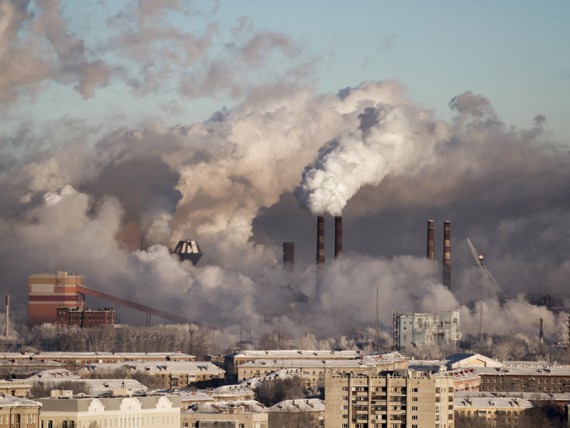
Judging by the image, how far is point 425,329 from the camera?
151000 mm

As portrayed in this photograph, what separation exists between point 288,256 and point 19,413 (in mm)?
84062

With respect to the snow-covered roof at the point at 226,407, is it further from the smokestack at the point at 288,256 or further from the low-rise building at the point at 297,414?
the smokestack at the point at 288,256

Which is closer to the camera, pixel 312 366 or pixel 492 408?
pixel 492 408

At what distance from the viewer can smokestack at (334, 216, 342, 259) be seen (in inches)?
5465

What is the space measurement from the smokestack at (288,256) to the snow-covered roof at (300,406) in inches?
1994

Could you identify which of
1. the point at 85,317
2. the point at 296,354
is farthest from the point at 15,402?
the point at 85,317

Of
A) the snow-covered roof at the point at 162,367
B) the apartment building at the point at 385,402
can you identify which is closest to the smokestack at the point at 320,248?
the snow-covered roof at the point at 162,367

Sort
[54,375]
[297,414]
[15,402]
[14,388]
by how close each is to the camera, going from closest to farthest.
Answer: [15,402], [14,388], [297,414], [54,375]

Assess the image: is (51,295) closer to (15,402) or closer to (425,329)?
(425,329)

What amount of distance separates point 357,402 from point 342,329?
76211 millimetres

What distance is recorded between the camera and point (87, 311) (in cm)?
15000

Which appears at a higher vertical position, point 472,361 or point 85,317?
point 85,317

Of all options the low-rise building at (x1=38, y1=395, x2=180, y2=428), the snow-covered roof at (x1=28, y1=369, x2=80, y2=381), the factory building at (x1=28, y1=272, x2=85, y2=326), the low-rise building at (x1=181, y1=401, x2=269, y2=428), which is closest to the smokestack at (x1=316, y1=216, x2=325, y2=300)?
the factory building at (x1=28, y1=272, x2=85, y2=326)

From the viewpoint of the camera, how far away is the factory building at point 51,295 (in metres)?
146
